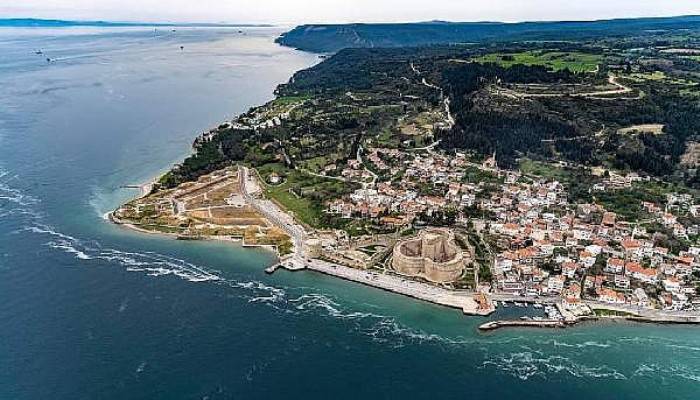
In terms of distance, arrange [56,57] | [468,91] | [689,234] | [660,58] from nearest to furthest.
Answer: [689,234]
[468,91]
[660,58]
[56,57]

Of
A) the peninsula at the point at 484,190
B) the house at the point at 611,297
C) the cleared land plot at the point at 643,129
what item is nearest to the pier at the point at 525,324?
the peninsula at the point at 484,190

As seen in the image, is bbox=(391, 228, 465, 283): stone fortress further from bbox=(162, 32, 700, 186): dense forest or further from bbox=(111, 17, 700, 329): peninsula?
bbox=(162, 32, 700, 186): dense forest

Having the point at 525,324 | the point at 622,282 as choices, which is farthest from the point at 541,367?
the point at 622,282

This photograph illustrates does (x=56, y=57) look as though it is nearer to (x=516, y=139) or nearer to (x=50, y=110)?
(x=50, y=110)

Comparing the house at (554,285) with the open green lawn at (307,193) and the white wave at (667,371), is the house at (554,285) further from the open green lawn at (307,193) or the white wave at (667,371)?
the open green lawn at (307,193)

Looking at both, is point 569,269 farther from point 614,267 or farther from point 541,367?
point 541,367

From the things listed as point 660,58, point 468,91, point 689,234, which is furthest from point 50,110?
point 660,58

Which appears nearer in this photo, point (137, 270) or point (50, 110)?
point (137, 270)
